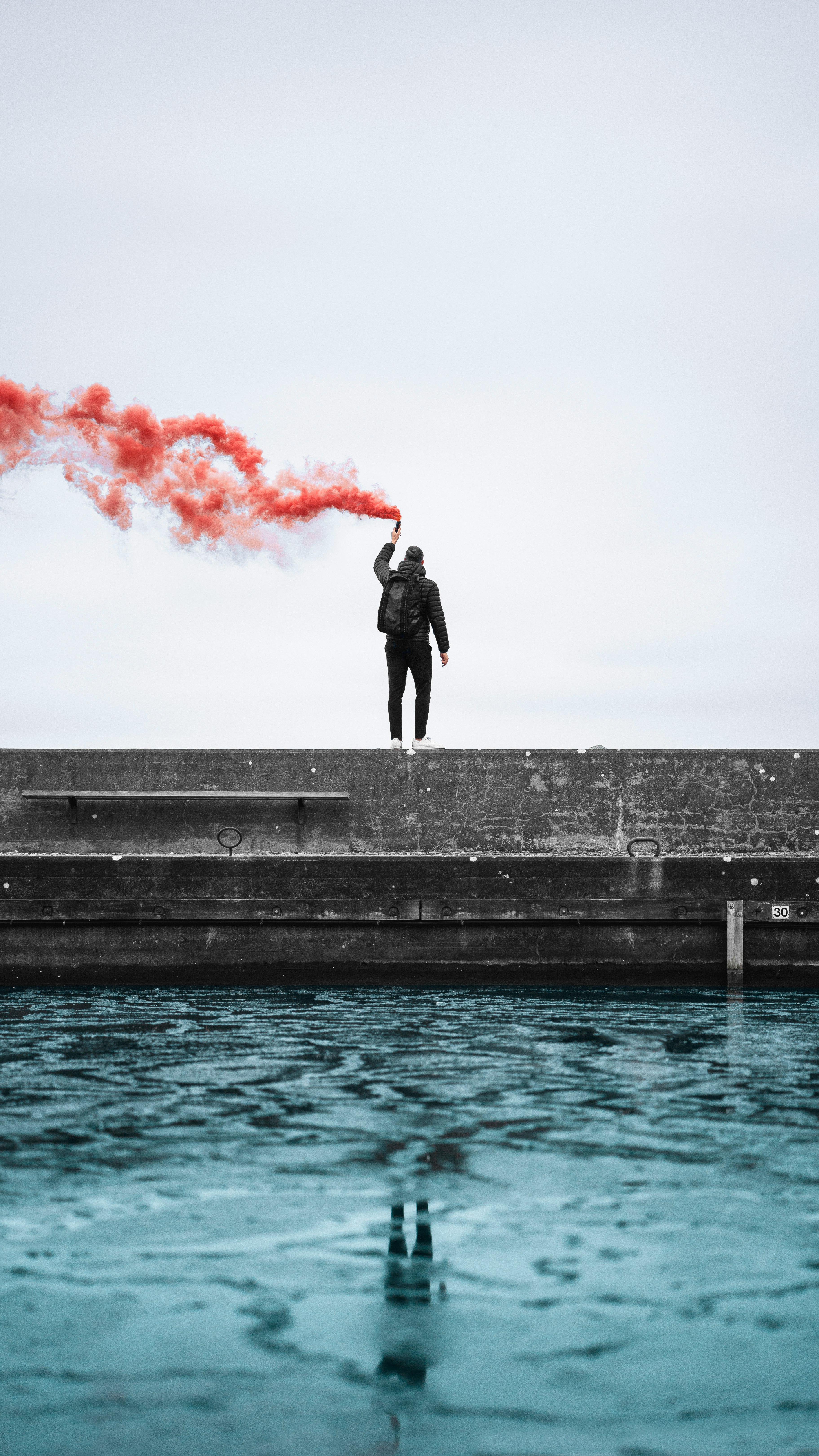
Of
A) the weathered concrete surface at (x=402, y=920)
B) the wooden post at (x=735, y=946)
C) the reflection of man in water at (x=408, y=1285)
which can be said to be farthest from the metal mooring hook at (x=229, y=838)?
the reflection of man in water at (x=408, y=1285)

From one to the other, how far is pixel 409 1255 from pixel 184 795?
829 cm

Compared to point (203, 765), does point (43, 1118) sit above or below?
below

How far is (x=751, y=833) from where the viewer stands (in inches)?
464

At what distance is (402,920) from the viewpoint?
10844mm

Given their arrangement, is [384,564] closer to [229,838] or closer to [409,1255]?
[229,838]

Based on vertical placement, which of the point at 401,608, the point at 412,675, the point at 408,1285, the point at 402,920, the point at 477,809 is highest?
the point at 401,608

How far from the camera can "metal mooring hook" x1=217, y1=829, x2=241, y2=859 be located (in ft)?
38.0

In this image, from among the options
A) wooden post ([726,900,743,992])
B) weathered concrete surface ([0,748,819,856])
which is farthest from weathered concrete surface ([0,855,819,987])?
weathered concrete surface ([0,748,819,856])

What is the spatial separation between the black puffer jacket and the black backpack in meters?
0.05

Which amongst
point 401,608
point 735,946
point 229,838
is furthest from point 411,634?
point 735,946

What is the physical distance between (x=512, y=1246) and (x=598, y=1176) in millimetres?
804

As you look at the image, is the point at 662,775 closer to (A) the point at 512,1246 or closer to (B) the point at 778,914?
(B) the point at 778,914

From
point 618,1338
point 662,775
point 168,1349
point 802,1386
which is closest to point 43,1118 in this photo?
point 168,1349

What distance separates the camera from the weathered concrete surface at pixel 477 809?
38.7ft
